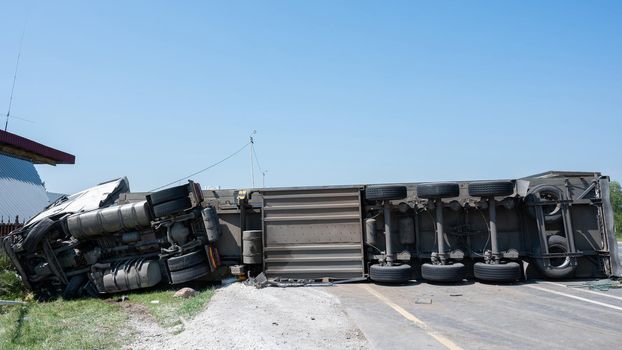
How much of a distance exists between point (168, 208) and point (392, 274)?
549 centimetres

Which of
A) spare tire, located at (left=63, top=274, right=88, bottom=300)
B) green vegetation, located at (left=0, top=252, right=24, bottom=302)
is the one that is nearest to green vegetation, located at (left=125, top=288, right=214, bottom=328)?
spare tire, located at (left=63, top=274, right=88, bottom=300)

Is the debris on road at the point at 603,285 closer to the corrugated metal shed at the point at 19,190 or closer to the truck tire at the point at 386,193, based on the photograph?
the truck tire at the point at 386,193

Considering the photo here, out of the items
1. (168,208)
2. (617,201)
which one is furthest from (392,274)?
(617,201)

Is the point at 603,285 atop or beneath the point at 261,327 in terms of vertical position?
beneath

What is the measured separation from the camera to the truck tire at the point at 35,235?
10.2 metres

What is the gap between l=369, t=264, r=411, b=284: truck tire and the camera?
9453 millimetres

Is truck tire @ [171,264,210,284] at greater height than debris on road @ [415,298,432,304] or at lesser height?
greater

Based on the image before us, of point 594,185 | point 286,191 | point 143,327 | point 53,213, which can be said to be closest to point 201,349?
point 143,327

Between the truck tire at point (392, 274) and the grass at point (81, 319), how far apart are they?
371cm

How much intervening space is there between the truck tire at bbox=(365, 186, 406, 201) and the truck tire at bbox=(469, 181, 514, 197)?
5.34 feet

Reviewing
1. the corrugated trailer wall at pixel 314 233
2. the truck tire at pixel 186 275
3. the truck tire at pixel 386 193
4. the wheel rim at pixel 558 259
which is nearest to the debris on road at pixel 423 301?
the corrugated trailer wall at pixel 314 233

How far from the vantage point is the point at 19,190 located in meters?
21.8

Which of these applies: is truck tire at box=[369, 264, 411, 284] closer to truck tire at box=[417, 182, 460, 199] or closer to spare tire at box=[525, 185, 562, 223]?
truck tire at box=[417, 182, 460, 199]

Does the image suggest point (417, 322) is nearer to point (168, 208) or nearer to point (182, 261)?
point (182, 261)
